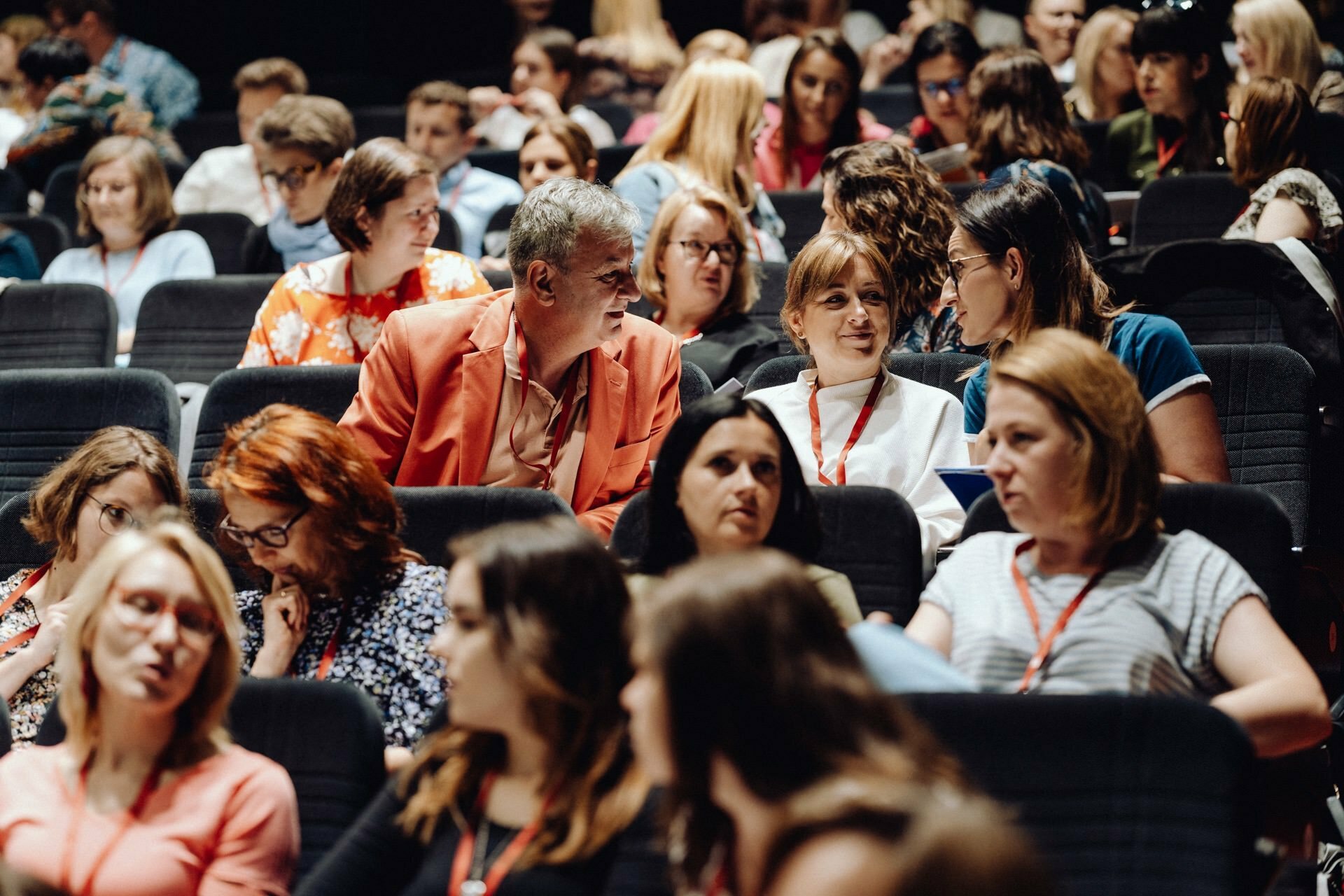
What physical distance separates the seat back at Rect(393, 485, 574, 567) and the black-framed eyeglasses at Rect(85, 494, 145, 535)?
1.57 ft

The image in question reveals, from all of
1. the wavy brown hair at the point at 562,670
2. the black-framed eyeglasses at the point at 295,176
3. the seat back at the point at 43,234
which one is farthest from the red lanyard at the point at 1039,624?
the seat back at the point at 43,234

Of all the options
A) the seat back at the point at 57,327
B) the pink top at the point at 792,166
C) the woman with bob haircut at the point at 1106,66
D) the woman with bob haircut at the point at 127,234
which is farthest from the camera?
the woman with bob haircut at the point at 1106,66

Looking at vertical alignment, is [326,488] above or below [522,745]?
above

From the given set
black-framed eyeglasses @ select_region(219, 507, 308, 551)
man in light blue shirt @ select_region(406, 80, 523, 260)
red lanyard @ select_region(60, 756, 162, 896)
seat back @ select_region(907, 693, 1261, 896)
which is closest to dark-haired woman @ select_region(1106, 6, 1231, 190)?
man in light blue shirt @ select_region(406, 80, 523, 260)

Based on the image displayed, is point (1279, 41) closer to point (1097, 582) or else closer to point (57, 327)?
point (1097, 582)

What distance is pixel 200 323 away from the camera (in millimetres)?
4355

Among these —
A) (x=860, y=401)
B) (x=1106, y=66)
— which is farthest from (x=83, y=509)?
(x=1106, y=66)

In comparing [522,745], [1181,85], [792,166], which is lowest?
[522,745]

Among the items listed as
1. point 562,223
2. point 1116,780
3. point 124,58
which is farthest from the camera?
point 124,58

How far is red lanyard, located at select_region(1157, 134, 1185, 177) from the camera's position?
16.5ft

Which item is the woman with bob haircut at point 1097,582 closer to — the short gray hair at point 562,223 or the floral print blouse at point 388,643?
the floral print blouse at point 388,643

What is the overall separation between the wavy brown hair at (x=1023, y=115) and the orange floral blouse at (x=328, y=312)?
1.57 m

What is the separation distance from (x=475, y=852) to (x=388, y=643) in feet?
2.19

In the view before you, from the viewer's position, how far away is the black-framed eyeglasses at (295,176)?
4418 mm
